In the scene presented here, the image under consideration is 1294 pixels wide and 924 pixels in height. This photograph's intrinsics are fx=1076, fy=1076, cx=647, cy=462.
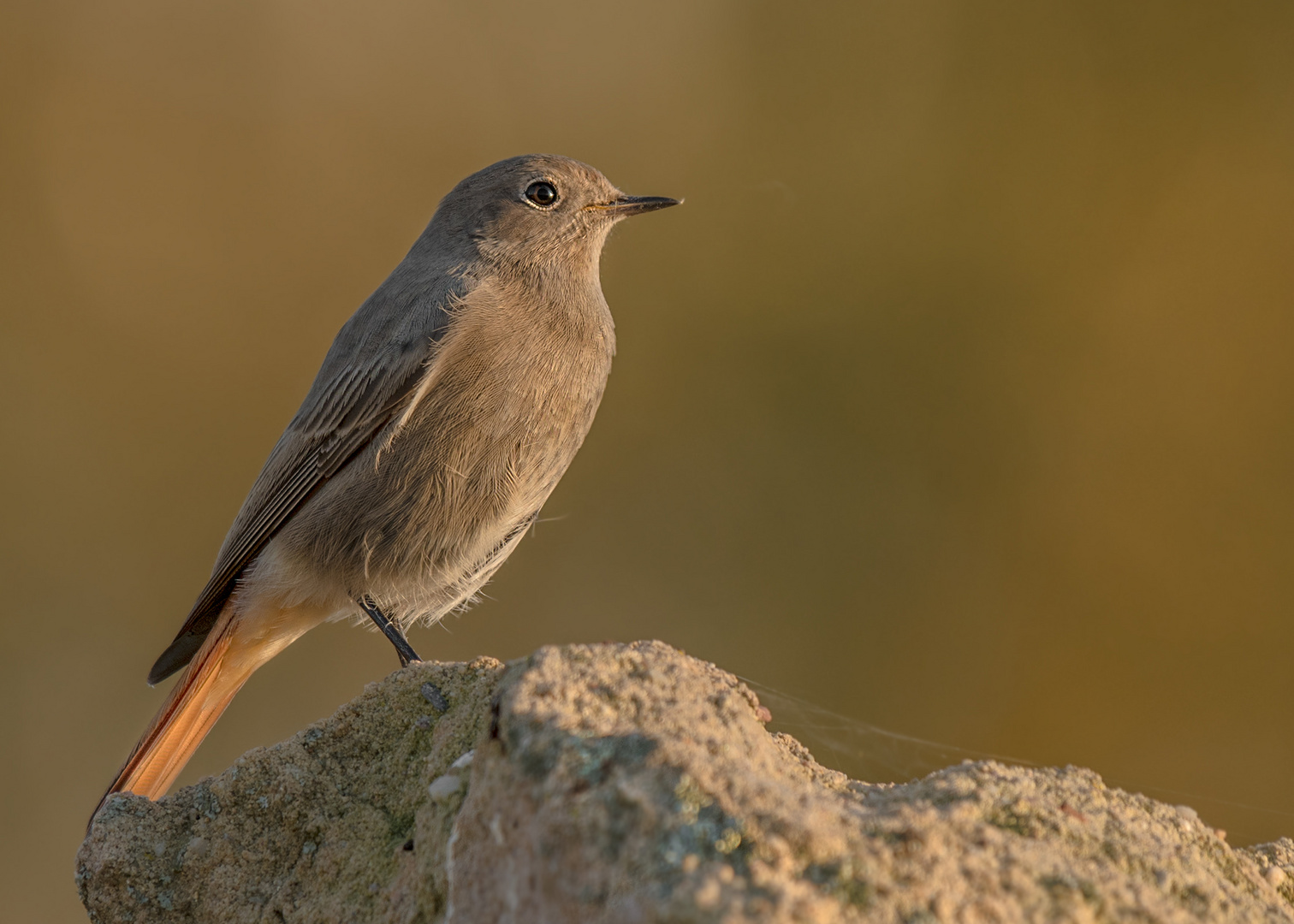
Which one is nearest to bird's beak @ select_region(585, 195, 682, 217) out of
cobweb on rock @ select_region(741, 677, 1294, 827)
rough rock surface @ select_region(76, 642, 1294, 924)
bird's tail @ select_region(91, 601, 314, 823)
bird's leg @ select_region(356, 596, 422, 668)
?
bird's leg @ select_region(356, 596, 422, 668)

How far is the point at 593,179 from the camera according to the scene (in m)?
5.23

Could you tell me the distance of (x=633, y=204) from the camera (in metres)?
5.24

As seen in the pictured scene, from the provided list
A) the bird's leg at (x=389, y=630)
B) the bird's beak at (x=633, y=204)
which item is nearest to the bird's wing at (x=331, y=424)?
the bird's leg at (x=389, y=630)

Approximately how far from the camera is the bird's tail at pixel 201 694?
3992mm

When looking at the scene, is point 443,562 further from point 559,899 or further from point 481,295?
Answer: point 559,899

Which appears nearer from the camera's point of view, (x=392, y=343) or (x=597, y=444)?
(x=392, y=343)

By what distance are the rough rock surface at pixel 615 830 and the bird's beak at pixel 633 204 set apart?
3.00m

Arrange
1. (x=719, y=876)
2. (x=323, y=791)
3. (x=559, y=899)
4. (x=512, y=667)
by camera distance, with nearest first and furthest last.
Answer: (x=719, y=876), (x=559, y=899), (x=512, y=667), (x=323, y=791)

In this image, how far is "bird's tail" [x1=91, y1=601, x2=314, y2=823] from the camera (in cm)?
399

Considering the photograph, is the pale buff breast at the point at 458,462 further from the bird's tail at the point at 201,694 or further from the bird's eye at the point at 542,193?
the bird's eye at the point at 542,193

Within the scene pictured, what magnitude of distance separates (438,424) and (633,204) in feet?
5.67

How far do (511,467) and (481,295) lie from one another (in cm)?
76

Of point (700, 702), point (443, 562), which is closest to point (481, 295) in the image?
point (443, 562)

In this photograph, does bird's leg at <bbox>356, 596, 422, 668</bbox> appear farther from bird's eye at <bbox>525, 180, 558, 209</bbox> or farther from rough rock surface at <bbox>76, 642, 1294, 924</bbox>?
bird's eye at <bbox>525, 180, 558, 209</bbox>
